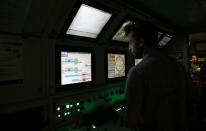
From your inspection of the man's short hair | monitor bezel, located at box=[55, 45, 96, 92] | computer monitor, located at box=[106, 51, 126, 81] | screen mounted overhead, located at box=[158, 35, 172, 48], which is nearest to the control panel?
monitor bezel, located at box=[55, 45, 96, 92]

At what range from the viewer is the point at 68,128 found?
136cm

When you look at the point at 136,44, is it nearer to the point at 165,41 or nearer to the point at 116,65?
the point at 116,65

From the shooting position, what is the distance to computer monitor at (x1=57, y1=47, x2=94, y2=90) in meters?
1.36

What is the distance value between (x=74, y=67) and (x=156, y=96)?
85 cm

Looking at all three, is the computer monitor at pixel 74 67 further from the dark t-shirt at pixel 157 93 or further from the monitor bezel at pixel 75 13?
the dark t-shirt at pixel 157 93

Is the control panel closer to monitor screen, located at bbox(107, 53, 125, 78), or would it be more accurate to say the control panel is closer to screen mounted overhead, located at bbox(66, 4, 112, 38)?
monitor screen, located at bbox(107, 53, 125, 78)

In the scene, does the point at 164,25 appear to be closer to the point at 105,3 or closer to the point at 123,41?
the point at 123,41

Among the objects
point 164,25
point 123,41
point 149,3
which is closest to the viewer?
point 149,3

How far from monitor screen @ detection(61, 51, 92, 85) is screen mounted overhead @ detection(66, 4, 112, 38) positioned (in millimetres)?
222

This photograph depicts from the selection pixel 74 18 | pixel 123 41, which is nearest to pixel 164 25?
pixel 123 41

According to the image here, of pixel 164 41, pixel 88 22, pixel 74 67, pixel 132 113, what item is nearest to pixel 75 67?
pixel 74 67

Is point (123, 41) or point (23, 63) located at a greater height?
point (123, 41)

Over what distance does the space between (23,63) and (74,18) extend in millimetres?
600

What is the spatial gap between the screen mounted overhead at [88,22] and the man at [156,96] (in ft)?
2.51
